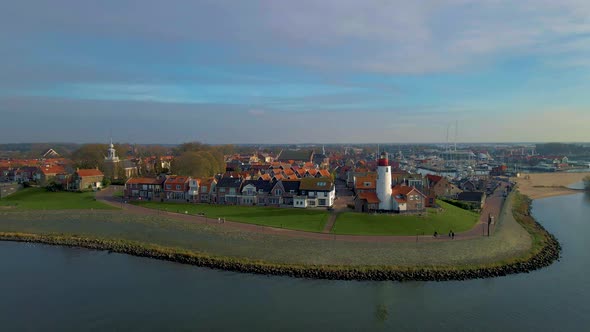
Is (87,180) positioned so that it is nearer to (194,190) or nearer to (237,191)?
(194,190)

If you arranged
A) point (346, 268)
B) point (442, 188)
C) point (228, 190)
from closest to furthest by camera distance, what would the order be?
point (346, 268) < point (228, 190) < point (442, 188)

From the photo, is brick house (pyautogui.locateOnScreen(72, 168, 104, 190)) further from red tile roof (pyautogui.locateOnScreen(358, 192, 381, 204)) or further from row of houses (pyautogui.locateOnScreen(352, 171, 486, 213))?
red tile roof (pyautogui.locateOnScreen(358, 192, 381, 204))

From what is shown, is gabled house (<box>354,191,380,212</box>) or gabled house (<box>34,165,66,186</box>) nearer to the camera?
gabled house (<box>354,191,380,212</box>)

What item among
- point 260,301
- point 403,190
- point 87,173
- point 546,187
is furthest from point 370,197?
point 546,187

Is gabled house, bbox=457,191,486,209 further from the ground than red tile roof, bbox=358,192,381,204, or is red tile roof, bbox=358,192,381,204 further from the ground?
red tile roof, bbox=358,192,381,204

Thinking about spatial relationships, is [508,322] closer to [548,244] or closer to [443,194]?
[548,244]

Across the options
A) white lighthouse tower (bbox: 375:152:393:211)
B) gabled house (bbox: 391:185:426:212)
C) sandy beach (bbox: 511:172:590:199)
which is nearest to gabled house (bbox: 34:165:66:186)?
white lighthouse tower (bbox: 375:152:393:211)

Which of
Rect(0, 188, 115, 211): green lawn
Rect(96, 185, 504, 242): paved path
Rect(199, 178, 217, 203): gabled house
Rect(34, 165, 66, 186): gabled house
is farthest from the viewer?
Rect(34, 165, 66, 186): gabled house

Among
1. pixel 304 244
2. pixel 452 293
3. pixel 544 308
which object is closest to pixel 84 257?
pixel 304 244

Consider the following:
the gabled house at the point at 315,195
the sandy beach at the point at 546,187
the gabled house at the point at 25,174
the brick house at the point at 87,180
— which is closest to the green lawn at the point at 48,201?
the brick house at the point at 87,180
